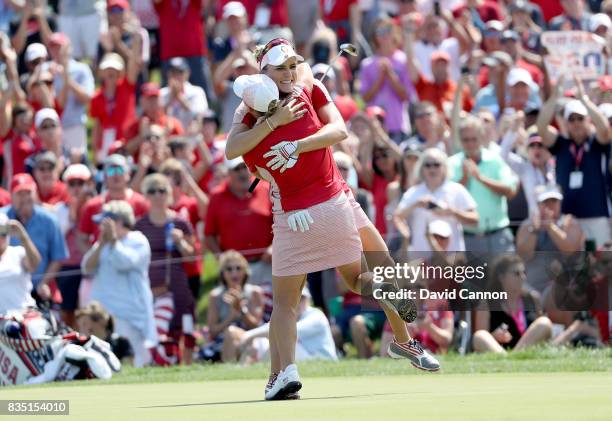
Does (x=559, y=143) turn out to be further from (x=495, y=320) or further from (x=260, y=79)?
(x=260, y=79)

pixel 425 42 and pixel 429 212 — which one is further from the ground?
pixel 425 42

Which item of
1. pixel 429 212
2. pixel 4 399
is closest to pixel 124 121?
pixel 429 212

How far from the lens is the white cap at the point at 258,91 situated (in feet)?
28.9

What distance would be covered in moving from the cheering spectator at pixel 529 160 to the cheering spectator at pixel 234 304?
311cm

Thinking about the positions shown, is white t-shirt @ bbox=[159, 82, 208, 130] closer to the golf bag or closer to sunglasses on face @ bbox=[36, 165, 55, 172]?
sunglasses on face @ bbox=[36, 165, 55, 172]

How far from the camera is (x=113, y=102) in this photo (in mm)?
19078

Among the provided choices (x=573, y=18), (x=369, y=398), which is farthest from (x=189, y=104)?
(x=369, y=398)

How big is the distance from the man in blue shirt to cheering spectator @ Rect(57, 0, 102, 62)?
596 centimetres

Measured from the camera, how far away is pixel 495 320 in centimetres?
1357

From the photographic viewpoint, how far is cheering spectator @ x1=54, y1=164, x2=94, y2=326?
15.8 m

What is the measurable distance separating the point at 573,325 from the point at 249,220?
151 inches

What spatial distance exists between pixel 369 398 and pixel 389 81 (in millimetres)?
10542

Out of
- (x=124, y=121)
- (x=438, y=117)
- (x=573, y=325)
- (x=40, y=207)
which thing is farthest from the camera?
(x=124, y=121)

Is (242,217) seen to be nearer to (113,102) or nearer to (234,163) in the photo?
(234,163)
